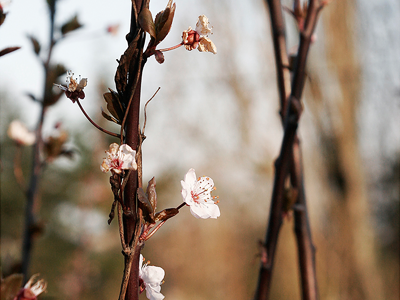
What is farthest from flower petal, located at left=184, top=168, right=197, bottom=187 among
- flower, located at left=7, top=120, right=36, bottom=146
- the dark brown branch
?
flower, located at left=7, top=120, right=36, bottom=146

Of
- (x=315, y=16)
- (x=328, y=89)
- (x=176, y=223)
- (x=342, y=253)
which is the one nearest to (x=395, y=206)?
(x=342, y=253)

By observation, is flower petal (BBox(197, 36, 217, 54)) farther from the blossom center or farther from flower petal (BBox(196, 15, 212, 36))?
the blossom center

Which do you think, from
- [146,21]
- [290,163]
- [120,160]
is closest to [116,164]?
[120,160]

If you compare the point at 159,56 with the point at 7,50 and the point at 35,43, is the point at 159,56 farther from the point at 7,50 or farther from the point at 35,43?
the point at 35,43

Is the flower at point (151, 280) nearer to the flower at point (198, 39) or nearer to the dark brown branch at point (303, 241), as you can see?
the flower at point (198, 39)

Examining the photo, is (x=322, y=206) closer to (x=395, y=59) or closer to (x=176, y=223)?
(x=395, y=59)
